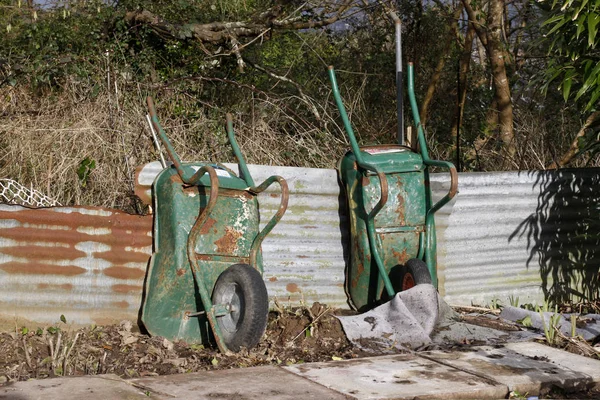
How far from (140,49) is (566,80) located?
17.2ft

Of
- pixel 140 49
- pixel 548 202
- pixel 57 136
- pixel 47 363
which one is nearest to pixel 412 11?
pixel 140 49

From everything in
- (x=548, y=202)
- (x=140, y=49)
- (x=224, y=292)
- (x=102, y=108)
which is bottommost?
(x=224, y=292)

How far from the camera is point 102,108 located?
6602 millimetres

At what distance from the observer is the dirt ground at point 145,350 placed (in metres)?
4.20

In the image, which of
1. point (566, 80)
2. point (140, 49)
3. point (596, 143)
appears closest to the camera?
point (566, 80)

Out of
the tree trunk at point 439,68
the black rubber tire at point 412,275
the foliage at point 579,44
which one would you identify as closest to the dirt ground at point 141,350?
the black rubber tire at point 412,275

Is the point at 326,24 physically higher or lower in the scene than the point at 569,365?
higher

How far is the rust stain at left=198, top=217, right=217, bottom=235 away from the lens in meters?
4.79

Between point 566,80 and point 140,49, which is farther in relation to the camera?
point 140,49

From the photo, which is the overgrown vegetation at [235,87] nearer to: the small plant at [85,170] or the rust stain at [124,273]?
the small plant at [85,170]

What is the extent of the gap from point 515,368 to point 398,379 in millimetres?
740

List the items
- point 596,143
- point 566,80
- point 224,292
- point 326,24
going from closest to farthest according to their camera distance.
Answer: point 224,292, point 566,80, point 596,143, point 326,24

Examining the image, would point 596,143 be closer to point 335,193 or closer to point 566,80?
point 566,80

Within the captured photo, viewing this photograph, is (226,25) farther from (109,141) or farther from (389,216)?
(389,216)
